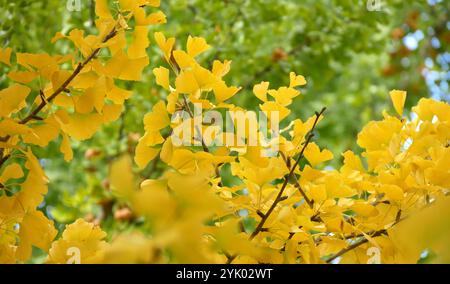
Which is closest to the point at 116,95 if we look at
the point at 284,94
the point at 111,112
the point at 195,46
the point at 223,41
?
the point at 111,112

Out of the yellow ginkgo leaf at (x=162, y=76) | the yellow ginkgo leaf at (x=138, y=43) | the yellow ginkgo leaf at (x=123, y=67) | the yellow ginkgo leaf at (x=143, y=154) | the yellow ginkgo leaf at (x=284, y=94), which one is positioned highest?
the yellow ginkgo leaf at (x=138, y=43)

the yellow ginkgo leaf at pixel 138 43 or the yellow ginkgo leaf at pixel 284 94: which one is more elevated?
the yellow ginkgo leaf at pixel 138 43

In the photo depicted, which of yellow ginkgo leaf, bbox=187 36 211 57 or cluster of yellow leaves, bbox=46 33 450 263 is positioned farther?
yellow ginkgo leaf, bbox=187 36 211 57

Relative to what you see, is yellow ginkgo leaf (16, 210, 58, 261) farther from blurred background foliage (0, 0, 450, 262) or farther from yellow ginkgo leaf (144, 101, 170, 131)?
blurred background foliage (0, 0, 450, 262)

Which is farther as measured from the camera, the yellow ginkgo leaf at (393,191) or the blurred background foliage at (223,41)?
the blurred background foliage at (223,41)

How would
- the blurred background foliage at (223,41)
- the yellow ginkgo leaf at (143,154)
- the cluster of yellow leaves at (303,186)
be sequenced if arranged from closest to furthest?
the cluster of yellow leaves at (303,186) → the yellow ginkgo leaf at (143,154) → the blurred background foliage at (223,41)

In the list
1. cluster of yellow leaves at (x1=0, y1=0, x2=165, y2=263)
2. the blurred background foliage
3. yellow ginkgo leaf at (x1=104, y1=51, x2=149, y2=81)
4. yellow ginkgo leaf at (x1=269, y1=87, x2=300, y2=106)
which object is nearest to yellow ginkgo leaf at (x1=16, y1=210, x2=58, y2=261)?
cluster of yellow leaves at (x1=0, y1=0, x2=165, y2=263)

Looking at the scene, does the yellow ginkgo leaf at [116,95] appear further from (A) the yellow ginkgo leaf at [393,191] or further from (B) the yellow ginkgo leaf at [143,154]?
(A) the yellow ginkgo leaf at [393,191]

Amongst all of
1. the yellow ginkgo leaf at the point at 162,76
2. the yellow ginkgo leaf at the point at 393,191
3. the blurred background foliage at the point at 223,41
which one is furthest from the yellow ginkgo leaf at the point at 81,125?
the blurred background foliage at the point at 223,41

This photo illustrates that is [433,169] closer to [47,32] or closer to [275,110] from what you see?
[275,110]

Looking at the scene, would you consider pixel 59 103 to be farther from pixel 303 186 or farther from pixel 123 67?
pixel 303 186

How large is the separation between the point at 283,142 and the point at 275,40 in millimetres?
1425
